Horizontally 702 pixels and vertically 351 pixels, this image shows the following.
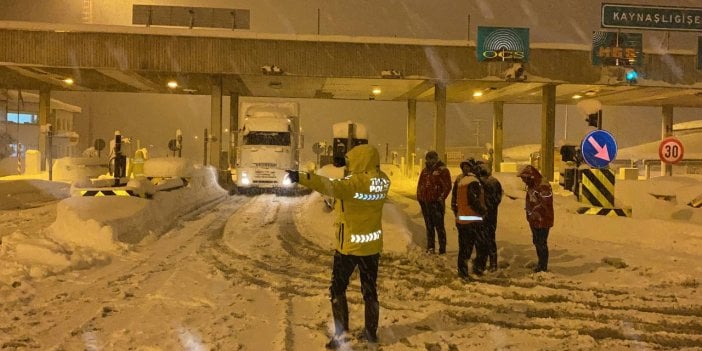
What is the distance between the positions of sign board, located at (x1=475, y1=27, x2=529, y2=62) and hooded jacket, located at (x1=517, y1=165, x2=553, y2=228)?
749 inches

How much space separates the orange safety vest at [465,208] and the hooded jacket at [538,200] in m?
0.98

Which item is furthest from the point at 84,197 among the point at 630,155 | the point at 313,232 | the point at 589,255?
the point at 630,155

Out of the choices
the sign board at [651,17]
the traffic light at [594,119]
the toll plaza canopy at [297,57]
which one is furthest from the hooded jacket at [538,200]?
the toll plaza canopy at [297,57]

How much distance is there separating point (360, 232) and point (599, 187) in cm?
934

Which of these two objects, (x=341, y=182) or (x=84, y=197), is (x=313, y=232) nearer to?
(x=84, y=197)

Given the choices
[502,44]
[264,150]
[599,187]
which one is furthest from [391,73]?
[599,187]

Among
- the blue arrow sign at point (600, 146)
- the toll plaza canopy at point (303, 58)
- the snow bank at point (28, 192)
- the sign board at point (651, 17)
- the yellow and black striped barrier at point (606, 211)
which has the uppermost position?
the sign board at point (651, 17)

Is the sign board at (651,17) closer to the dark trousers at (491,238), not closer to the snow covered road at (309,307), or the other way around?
the snow covered road at (309,307)

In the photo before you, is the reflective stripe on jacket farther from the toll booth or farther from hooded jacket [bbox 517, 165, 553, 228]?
the toll booth

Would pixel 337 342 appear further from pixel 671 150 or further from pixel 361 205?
pixel 671 150

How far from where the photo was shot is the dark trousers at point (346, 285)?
5832 mm

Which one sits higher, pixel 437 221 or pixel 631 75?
pixel 631 75

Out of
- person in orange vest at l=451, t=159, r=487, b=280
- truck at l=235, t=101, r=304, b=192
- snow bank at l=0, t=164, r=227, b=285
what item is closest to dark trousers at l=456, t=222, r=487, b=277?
person in orange vest at l=451, t=159, r=487, b=280

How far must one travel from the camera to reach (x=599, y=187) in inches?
529
